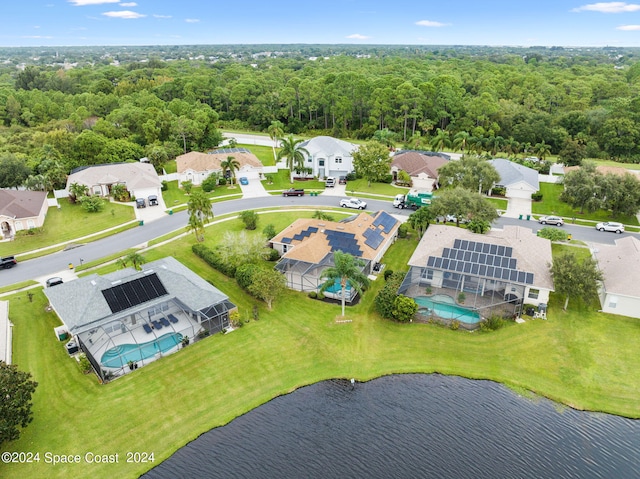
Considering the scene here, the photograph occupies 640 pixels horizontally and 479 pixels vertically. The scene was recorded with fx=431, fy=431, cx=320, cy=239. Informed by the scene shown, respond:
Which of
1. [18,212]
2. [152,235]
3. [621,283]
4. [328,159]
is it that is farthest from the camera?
[328,159]

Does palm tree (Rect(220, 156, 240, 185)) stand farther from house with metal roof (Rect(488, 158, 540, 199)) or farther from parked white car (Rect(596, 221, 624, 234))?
parked white car (Rect(596, 221, 624, 234))

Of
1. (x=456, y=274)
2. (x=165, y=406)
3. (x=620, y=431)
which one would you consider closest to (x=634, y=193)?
(x=456, y=274)

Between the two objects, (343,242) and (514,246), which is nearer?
(514,246)

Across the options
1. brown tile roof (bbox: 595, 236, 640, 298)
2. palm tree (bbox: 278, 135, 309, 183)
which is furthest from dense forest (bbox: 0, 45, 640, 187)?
brown tile roof (bbox: 595, 236, 640, 298)

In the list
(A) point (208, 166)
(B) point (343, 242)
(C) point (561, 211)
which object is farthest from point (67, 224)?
(C) point (561, 211)

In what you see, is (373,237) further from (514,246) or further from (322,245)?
(514,246)

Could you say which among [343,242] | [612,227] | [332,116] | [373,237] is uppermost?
[332,116]
